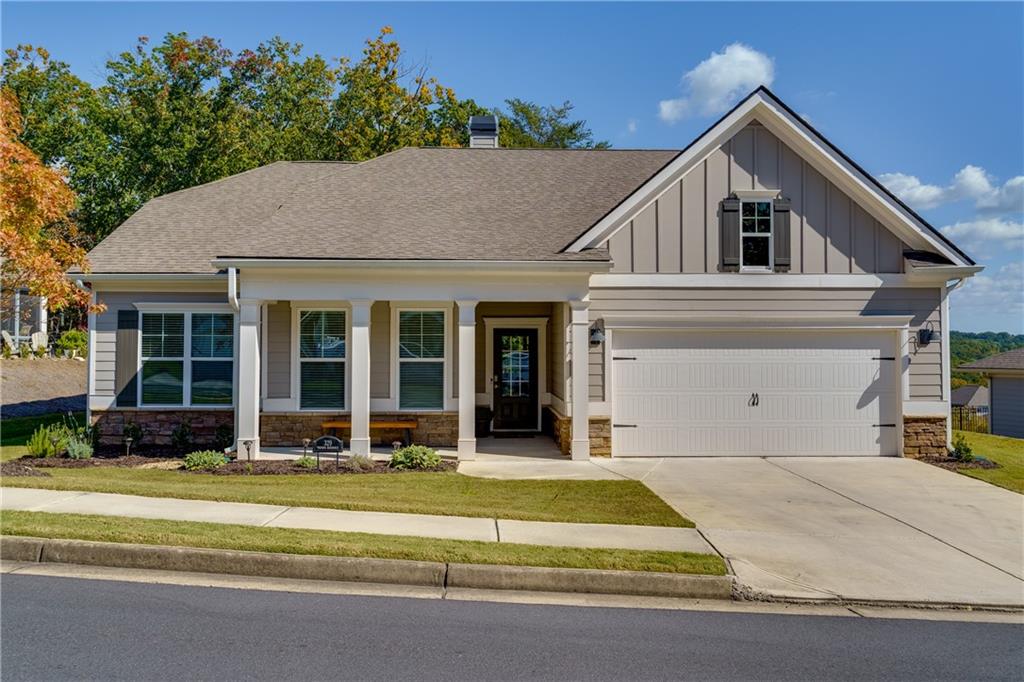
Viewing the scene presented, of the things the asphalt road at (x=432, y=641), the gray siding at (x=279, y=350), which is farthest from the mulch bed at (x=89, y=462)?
the asphalt road at (x=432, y=641)

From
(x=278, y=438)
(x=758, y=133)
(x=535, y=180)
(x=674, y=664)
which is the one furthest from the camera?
(x=535, y=180)

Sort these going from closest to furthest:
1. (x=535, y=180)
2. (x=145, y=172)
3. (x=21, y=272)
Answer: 1. (x=21, y=272)
2. (x=535, y=180)
3. (x=145, y=172)

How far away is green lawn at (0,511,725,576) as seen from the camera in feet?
20.7

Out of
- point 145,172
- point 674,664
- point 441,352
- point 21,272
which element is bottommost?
point 674,664

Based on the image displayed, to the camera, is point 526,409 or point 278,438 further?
point 526,409

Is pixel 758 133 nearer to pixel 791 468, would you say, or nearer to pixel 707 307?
pixel 707 307

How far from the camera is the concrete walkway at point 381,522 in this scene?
7.11 m

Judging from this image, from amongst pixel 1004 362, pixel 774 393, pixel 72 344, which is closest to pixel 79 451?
pixel 774 393

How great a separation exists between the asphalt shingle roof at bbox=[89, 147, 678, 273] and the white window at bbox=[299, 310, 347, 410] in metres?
1.79

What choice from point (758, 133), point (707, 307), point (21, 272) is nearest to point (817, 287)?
point (707, 307)

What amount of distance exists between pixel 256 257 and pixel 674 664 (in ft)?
33.1

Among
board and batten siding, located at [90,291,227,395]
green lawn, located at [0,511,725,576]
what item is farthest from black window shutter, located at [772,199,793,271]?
board and batten siding, located at [90,291,227,395]

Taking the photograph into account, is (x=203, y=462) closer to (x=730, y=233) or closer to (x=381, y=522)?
(x=381, y=522)

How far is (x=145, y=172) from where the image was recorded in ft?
90.9
